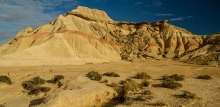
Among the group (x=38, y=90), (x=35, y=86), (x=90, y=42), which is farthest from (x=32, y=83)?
(x=90, y=42)

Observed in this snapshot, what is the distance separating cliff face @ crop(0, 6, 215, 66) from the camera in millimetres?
38681

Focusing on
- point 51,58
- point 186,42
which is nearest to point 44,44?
point 51,58

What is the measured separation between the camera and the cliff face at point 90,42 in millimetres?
38681

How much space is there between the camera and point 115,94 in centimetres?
1576

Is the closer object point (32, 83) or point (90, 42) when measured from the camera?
point (32, 83)

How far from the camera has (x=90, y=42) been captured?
50125 millimetres

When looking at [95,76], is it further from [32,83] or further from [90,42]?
[90,42]

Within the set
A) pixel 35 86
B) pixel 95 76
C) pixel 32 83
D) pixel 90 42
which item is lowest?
pixel 35 86

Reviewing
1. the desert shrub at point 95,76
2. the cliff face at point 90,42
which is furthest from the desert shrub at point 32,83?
the cliff face at point 90,42

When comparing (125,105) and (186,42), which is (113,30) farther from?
(125,105)

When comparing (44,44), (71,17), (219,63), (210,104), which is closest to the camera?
(210,104)

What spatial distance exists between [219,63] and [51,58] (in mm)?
27034

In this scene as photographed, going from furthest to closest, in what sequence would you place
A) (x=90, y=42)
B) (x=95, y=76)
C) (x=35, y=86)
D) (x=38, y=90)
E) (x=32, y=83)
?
(x=90, y=42)
(x=95, y=76)
(x=32, y=83)
(x=35, y=86)
(x=38, y=90)

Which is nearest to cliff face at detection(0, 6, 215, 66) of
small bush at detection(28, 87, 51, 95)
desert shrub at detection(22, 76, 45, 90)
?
desert shrub at detection(22, 76, 45, 90)
